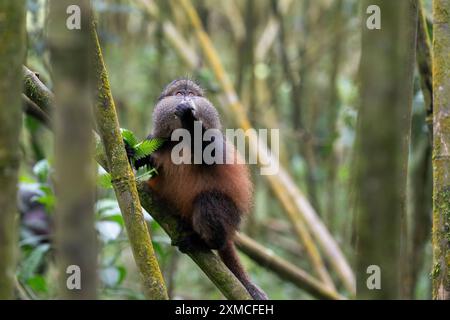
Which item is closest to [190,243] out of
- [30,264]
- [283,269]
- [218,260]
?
[218,260]

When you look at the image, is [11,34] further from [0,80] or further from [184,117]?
[184,117]

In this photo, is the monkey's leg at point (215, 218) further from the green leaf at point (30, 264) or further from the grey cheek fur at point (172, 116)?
the green leaf at point (30, 264)

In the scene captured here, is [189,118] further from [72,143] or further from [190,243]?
[72,143]

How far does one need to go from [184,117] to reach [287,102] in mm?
6090

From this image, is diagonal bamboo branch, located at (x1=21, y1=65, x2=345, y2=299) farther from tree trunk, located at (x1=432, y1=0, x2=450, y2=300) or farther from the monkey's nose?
tree trunk, located at (x1=432, y1=0, x2=450, y2=300)

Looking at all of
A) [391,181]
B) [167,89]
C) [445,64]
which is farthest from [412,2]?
[167,89]

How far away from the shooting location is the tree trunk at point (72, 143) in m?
1.27

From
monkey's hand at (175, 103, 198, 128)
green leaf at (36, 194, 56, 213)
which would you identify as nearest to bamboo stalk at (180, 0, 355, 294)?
monkey's hand at (175, 103, 198, 128)

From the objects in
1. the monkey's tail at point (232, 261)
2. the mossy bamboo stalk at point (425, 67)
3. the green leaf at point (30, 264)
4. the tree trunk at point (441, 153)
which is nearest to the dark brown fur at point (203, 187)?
the monkey's tail at point (232, 261)

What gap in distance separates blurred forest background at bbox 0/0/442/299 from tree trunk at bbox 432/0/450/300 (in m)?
1.80

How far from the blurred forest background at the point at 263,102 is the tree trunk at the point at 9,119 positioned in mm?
2760

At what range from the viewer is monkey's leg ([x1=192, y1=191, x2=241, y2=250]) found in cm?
348

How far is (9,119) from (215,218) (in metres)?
2.28
